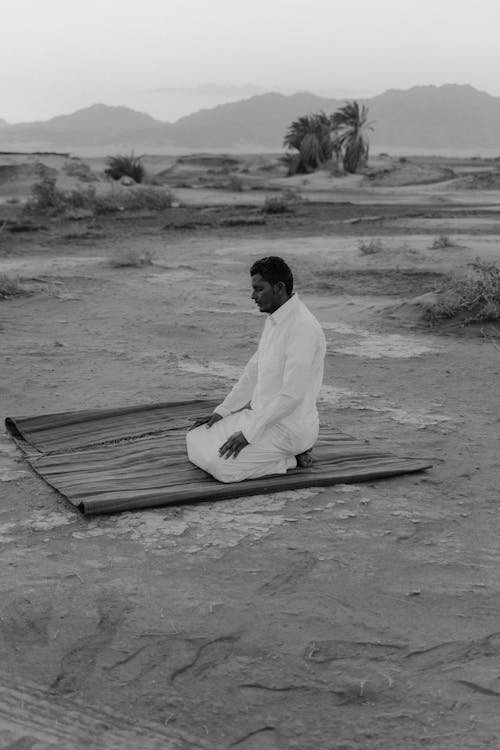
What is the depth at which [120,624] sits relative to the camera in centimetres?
346

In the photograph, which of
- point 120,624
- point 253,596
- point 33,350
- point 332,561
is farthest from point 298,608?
point 33,350

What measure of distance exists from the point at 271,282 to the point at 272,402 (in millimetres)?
594

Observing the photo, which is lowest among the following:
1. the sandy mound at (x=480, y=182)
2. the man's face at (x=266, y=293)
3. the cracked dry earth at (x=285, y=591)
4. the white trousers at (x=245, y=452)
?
the cracked dry earth at (x=285, y=591)

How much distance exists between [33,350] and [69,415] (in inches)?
91.1

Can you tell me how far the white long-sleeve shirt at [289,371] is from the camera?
4520 millimetres

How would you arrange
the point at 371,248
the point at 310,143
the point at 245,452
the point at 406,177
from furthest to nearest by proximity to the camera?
the point at 310,143, the point at 406,177, the point at 371,248, the point at 245,452

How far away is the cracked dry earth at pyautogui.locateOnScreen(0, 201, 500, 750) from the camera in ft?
9.87

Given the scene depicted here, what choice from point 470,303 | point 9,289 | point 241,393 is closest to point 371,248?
point 470,303

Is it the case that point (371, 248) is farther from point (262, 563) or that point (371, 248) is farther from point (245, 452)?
point (262, 563)

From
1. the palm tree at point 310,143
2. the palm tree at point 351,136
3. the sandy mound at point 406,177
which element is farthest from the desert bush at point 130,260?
the palm tree at point 351,136

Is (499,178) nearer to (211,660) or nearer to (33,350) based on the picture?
(33,350)

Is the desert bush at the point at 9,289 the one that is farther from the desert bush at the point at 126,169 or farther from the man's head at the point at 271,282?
the desert bush at the point at 126,169

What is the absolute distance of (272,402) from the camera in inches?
180

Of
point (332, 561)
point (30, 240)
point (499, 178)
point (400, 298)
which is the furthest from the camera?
point (499, 178)
